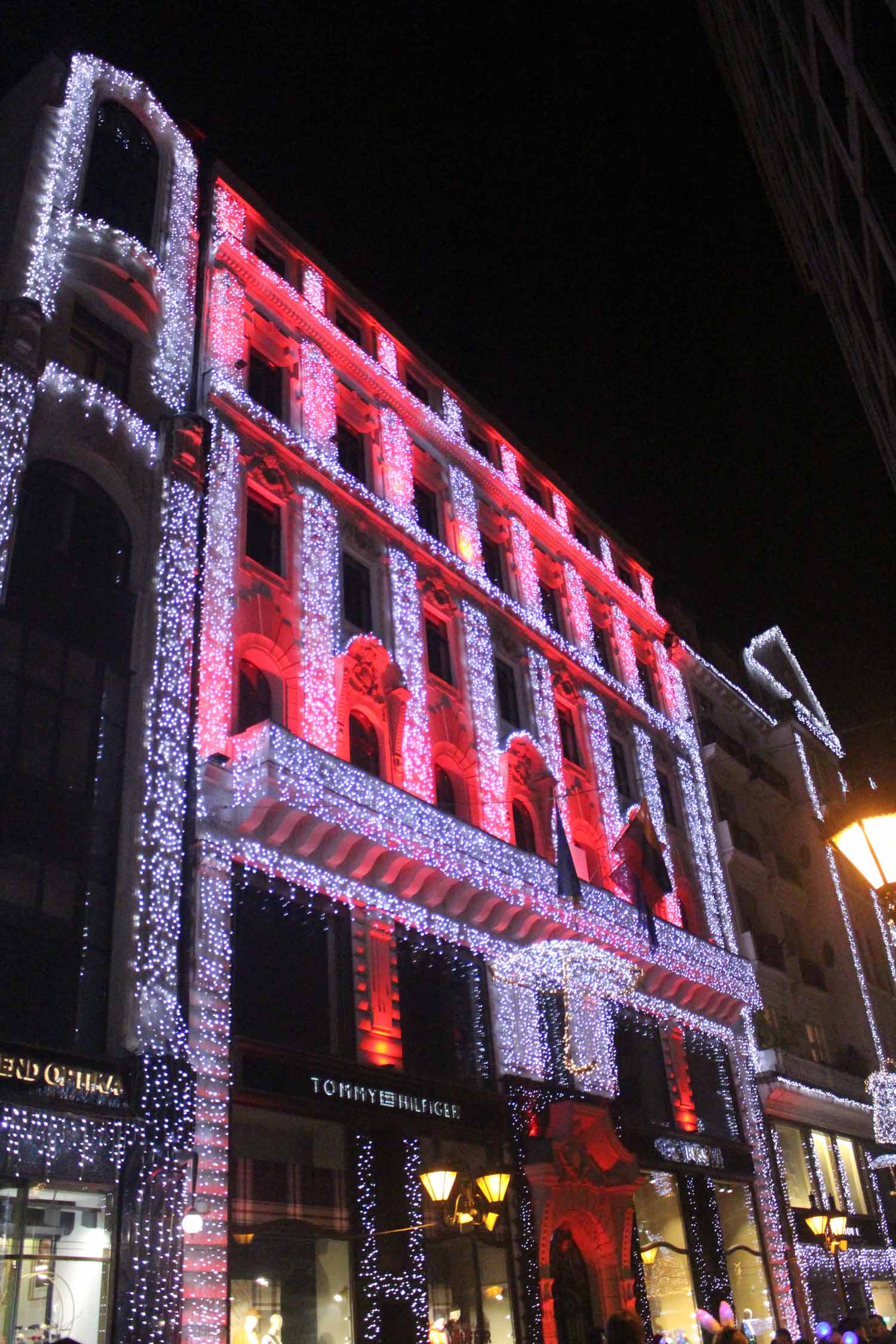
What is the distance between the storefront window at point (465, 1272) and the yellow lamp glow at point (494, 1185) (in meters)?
1.82

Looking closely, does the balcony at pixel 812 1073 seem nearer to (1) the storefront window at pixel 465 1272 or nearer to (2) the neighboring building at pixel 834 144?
(1) the storefront window at pixel 465 1272

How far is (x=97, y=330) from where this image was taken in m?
19.1

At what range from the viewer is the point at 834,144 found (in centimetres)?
1485

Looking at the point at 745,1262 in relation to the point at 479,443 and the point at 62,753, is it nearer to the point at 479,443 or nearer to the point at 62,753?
the point at 62,753

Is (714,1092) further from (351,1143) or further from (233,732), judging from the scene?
(233,732)

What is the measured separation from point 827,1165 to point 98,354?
29700 mm

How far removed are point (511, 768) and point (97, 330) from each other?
12.6 meters

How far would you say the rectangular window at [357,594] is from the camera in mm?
22547

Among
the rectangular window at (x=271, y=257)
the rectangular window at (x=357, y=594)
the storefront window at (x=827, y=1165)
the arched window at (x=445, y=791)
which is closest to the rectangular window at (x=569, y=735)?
the arched window at (x=445, y=791)

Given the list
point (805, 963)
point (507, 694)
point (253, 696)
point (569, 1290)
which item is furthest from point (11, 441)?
point (805, 963)

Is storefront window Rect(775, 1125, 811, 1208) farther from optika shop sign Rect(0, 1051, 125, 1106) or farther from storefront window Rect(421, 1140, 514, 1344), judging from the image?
optika shop sign Rect(0, 1051, 125, 1106)

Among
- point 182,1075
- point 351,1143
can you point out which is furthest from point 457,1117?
point 182,1075

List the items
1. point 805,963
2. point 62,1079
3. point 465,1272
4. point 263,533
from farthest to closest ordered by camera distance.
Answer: point 805,963
point 263,533
point 465,1272
point 62,1079

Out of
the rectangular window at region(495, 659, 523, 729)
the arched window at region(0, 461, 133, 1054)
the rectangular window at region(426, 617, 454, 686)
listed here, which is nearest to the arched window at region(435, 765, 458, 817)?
the rectangular window at region(426, 617, 454, 686)
